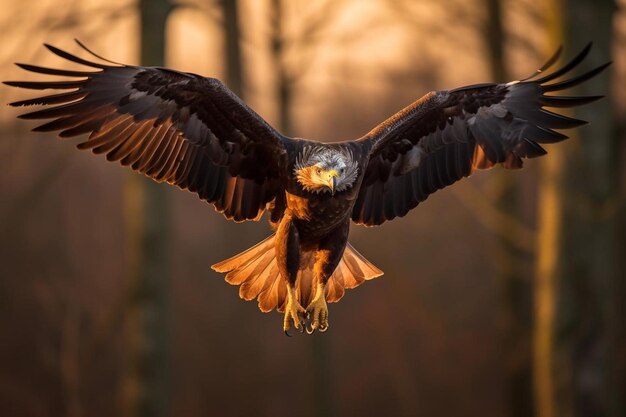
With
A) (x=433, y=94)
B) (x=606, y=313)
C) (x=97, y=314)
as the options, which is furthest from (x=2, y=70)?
(x=606, y=313)

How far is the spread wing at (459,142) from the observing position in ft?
22.0

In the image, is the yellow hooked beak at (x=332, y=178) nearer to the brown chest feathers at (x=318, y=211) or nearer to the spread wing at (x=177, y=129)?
the brown chest feathers at (x=318, y=211)

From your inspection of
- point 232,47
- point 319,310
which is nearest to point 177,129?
point 319,310

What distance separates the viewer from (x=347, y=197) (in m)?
5.68

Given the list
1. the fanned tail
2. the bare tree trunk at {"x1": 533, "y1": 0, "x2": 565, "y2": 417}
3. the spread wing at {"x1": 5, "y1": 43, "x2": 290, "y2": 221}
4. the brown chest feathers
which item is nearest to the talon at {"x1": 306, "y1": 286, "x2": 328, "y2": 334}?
the fanned tail

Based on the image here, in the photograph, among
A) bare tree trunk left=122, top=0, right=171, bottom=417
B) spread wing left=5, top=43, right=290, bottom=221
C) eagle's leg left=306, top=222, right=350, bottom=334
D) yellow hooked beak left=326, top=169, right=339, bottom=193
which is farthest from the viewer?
bare tree trunk left=122, top=0, right=171, bottom=417

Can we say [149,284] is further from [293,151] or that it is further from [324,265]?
[293,151]

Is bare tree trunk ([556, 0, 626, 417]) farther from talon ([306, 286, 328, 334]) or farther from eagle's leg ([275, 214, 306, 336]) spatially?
eagle's leg ([275, 214, 306, 336])

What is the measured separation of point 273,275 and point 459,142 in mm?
1544

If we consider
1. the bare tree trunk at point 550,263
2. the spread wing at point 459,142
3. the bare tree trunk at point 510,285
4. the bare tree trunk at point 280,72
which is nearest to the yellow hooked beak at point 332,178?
the spread wing at point 459,142

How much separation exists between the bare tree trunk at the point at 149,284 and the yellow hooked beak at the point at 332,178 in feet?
14.6

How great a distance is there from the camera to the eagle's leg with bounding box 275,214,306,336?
5961 millimetres

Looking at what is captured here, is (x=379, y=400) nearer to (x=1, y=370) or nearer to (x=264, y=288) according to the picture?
(x=1, y=370)

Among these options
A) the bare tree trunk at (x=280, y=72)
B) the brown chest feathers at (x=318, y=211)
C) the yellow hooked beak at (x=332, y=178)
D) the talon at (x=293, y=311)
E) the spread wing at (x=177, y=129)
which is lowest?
the talon at (x=293, y=311)
